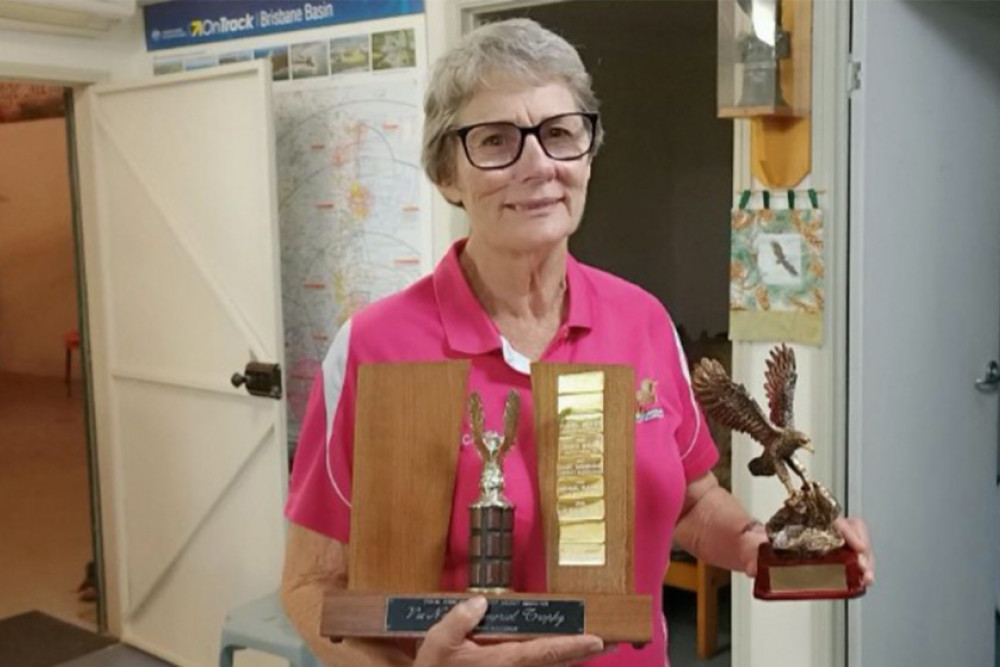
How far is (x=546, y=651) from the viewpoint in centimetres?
115

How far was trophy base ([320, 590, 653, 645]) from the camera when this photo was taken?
1.17 meters

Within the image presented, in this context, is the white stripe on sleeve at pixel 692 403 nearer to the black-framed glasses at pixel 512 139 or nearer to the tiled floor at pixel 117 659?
the black-framed glasses at pixel 512 139

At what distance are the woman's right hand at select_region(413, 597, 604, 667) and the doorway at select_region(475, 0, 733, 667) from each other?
4.37 metres

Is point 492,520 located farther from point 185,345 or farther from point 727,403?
point 185,345

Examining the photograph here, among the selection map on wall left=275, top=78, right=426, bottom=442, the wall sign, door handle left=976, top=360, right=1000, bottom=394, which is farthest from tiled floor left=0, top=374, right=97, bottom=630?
door handle left=976, top=360, right=1000, bottom=394

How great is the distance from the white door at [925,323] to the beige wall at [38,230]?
7.29 m

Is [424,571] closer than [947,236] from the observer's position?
Yes

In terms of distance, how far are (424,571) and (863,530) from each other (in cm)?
56

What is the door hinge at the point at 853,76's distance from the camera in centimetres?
238

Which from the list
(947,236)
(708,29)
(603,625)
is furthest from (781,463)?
(708,29)

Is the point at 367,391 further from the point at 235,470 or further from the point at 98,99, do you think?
the point at 98,99

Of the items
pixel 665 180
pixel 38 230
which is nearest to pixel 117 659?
pixel 665 180

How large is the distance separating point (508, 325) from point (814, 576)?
1.61 ft

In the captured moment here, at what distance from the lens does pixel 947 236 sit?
8.84 feet
